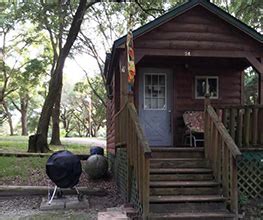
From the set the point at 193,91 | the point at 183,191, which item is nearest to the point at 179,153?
the point at 183,191

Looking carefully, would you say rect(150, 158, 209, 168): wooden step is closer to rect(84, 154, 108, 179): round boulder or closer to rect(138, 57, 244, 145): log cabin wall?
rect(138, 57, 244, 145): log cabin wall

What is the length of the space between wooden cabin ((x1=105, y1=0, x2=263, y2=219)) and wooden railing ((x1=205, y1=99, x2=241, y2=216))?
0.05 feet

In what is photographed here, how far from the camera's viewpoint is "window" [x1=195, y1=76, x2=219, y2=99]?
10.9 m

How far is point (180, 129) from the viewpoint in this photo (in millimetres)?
10578

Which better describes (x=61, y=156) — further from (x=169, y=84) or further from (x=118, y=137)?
(x=169, y=84)

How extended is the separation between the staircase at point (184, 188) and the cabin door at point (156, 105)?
2.82 meters

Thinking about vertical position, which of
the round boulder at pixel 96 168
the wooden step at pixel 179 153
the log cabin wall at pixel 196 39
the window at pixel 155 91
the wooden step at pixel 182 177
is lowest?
the round boulder at pixel 96 168

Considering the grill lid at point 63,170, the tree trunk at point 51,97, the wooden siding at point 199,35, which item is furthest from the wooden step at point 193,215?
the tree trunk at point 51,97

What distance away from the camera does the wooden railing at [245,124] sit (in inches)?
292

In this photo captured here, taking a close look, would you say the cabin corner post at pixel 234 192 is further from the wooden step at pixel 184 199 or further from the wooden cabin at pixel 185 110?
the wooden step at pixel 184 199

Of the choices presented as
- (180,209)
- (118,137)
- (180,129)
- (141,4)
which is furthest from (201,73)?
(141,4)

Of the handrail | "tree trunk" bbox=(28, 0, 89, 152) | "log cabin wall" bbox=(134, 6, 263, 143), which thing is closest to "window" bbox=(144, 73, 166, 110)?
"log cabin wall" bbox=(134, 6, 263, 143)

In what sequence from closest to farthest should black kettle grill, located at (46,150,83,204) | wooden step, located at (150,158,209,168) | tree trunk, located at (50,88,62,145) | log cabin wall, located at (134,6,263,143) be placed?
wooden step, located at (150,158,209,168) < black kettle grill, located at (46,150,83,204) < log cabin wall, located at (134,6,263,143) < tree trunk, located at (50,88,62,145)

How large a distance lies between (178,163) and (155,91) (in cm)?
358
